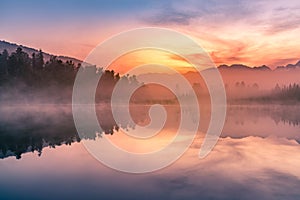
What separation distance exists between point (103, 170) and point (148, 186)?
4.78 m

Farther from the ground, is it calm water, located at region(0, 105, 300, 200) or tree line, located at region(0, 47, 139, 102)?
tree line, located at region(0, 47, 139, 102)

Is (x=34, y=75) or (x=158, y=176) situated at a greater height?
(x=34, y=75)

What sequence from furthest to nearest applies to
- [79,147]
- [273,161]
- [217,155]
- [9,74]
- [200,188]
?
[9,74]
[79,147]
[217,155]
[273,161]
[200,188]

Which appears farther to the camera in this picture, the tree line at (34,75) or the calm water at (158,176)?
the tree line at (34,75)

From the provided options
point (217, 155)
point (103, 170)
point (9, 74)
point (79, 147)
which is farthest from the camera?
point (9, 74)

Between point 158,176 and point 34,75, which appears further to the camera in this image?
point 34,75

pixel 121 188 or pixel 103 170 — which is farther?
pixel 103 170

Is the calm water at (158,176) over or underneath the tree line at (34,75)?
underneath

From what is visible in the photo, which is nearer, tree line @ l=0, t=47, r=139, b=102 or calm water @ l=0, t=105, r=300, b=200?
calm water @ l=0, t=105, r=300, b=200

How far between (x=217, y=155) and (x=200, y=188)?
1055 cm

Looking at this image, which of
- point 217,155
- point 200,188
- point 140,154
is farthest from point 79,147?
point 200,188

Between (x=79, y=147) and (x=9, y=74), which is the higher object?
(x=9, y=74)

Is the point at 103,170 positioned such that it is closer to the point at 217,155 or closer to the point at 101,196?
the point at 101,196

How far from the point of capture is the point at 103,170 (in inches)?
856
